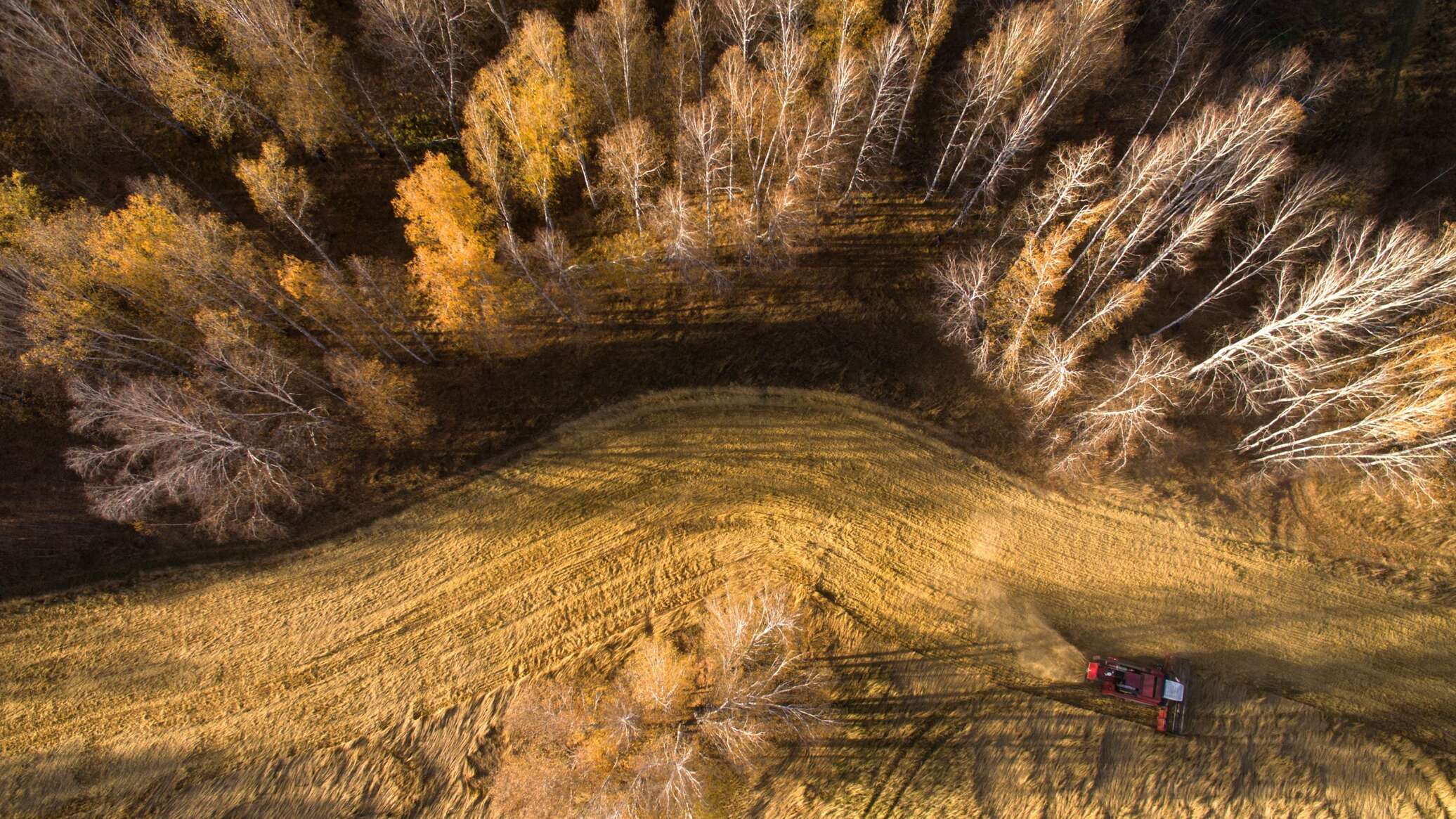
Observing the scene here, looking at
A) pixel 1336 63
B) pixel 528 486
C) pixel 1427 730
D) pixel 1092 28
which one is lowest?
pixel 1427 730

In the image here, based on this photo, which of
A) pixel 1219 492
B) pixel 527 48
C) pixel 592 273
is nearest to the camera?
pixel 527 48

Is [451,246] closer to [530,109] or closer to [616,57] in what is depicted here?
[530,109]

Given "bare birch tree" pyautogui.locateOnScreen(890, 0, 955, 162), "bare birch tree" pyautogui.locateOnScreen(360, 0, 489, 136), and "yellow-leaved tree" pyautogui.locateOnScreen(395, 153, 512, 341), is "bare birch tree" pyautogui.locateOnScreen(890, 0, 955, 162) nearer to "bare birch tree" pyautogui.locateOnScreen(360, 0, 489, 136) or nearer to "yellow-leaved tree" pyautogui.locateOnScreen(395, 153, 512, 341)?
"bare birch tree" pyautogui.locateOnScreen(360, 0, 489, 136)

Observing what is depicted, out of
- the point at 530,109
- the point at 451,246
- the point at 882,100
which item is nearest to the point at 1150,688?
the point at 882,100

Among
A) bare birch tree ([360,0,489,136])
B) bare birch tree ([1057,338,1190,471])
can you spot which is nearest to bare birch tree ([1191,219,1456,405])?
bare birch tree ([1057,338,1190,471])

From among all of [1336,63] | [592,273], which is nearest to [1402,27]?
[1336,63]

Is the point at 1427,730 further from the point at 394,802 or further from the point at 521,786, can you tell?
the point at 394,802
